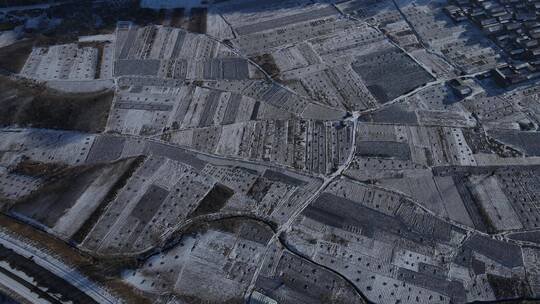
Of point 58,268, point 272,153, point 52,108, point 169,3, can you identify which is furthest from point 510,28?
point 58,268

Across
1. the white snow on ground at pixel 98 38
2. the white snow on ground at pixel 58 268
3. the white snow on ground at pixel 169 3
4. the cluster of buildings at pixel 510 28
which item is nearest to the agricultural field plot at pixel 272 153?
the white snow on ground at pixel 58 268

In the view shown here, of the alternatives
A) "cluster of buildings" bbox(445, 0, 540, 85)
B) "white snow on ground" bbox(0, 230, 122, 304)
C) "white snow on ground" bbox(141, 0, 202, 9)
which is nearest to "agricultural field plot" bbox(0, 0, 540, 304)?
"white snow on ground" bbox(0, 230, 122, 304)

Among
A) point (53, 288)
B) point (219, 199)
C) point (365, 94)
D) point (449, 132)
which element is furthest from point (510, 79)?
point (53, 288)

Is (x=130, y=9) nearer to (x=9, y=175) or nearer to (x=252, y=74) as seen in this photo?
(x=252, y=74)

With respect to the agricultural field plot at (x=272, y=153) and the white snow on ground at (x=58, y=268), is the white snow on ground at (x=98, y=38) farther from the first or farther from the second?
the white snow on ground at (x=58, y=268)

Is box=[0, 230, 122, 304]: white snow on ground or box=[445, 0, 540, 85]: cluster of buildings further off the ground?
box=[0, 230, 122, 304]: white snow on ground

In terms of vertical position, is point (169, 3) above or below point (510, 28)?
above

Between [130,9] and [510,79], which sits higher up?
[130,9]

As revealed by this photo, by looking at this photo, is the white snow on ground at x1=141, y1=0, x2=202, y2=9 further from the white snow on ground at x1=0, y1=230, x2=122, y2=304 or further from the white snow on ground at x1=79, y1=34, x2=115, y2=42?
the white snow on ground at x1=0, y1=230, x2=122, y2=304

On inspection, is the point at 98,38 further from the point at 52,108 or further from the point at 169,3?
the point at 52,108
